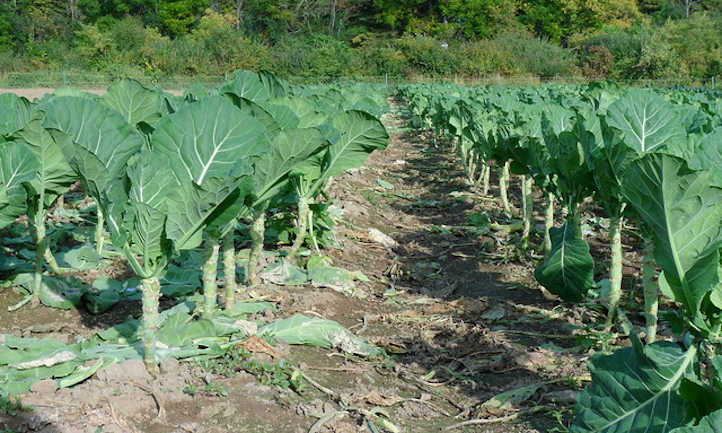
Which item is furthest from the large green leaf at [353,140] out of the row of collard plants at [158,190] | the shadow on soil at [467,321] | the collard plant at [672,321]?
the collard plant at [672,321]

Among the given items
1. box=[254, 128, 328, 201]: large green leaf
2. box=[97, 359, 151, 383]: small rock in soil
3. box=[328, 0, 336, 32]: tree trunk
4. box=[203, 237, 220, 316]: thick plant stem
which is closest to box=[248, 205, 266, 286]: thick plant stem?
box=[254, 128, 328, 201]: large green leaf

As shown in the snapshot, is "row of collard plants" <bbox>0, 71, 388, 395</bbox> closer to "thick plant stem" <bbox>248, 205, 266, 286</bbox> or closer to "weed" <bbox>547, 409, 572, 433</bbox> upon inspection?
"thick plant stem" <bbox>248, 205, 266, 286</bbox>

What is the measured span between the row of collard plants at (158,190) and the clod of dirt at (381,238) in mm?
2180

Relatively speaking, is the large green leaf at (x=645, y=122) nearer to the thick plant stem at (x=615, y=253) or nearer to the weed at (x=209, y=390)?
the thick plant stem at (x=615, y=253)

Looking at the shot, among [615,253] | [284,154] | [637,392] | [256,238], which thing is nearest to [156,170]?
[284,154]

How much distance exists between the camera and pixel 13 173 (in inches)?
122

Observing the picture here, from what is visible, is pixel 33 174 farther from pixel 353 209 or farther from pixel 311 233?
pixel 353 209

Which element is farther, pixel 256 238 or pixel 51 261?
pixel 256 238

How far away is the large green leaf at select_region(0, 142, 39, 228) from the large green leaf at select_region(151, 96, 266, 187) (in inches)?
28.1

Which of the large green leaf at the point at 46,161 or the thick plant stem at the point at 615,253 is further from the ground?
the large green leaf at the point at 46,161

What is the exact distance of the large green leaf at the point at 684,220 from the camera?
6.86 ft

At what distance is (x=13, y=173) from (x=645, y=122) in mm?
3033

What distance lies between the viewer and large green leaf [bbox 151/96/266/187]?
9.18 feet

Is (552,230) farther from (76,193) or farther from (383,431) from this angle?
A: (76,193)
